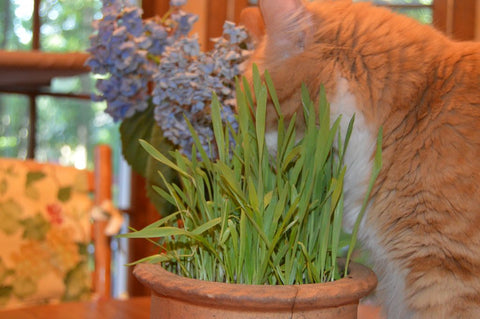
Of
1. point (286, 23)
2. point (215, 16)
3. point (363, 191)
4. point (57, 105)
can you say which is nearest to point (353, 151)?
point (363, 191)

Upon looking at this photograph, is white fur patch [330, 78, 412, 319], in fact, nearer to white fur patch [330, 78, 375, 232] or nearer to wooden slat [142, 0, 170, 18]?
white fur patch [330, 78, 375, 232]

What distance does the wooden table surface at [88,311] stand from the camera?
1.00m

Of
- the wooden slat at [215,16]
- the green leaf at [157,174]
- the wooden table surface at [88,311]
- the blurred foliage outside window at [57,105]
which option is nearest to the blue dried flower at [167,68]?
the green leaf at [157,174]

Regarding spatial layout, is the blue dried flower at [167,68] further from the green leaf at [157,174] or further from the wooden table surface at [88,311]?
the wooden table surface at [88,311]

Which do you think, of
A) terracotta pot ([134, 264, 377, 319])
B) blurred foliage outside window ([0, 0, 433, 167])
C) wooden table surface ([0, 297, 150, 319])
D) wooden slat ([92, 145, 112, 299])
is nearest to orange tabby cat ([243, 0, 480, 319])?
terracotta pot ([134, 264, 377, 319])

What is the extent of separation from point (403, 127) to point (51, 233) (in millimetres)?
1044

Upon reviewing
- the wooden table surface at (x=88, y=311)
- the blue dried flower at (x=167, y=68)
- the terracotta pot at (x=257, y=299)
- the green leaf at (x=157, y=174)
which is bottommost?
the wooden table surface at (x=88, y=311)

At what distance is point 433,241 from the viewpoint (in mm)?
570

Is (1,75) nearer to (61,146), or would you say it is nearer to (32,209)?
(32,209)

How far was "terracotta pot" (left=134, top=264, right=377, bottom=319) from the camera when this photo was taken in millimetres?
428

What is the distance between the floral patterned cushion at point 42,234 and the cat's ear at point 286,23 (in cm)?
92

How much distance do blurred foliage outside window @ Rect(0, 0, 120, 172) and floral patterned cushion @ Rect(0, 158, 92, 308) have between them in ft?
3.57

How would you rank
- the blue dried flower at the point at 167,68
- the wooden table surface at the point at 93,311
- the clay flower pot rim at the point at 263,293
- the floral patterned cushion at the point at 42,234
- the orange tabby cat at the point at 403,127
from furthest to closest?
the floral patterned cushion at the point at 42,234 → the wooden table surface at the point at 93,311 → the blue dried flower at the point at 167,68 → the orange tabby cat at the point at 403,127 → the clay flower pot rim at the point at 263,293

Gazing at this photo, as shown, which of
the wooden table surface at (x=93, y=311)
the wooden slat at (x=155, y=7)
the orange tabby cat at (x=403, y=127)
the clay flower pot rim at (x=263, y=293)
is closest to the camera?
the clay flower pot rim at (x=263, y=293)
